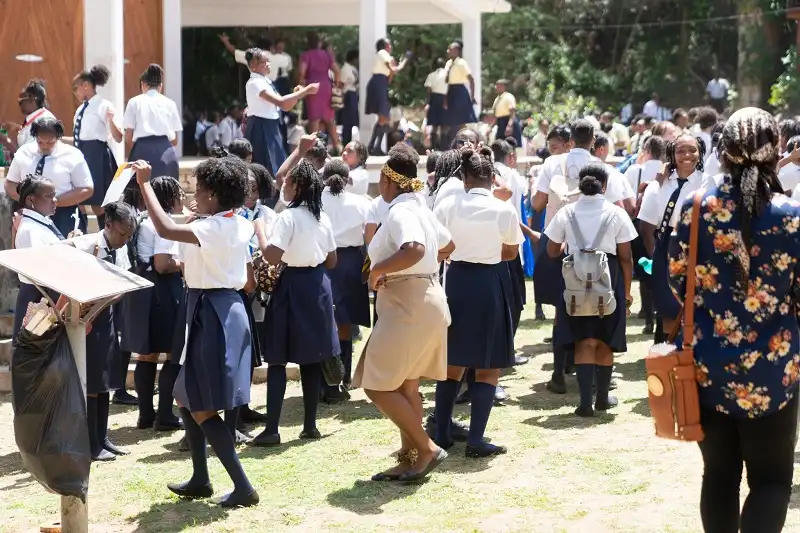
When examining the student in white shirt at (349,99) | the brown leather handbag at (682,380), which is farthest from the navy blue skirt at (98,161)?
the brown leather handbag at (682,380)

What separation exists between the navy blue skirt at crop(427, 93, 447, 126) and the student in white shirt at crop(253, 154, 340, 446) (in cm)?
1028

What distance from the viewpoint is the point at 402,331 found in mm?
6230

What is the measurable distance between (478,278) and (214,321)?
1793 millimetres

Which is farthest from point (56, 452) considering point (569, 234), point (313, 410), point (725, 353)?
point (569, 234)

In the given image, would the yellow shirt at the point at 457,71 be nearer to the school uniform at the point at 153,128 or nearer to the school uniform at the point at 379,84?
the school uniform at the point at 379,84

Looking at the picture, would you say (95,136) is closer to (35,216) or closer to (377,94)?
(35,216)

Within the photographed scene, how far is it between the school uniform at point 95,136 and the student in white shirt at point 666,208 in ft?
16.5

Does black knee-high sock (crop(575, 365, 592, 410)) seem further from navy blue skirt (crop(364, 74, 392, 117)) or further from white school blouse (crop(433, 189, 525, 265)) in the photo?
navy blue skirt (crop(364, 74, 392, 117))

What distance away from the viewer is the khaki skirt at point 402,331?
622 cm

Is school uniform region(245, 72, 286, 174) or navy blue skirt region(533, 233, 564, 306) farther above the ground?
school uniform region(245, 72, 286, 174)

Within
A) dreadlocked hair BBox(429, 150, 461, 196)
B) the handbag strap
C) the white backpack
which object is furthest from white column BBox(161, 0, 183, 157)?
the handbag strap

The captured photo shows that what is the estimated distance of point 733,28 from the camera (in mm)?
35375

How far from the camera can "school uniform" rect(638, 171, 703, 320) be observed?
7.63 meters

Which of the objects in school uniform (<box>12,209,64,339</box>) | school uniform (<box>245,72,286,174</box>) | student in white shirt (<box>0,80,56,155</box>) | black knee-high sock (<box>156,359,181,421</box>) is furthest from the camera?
school uniform (<box>245,72,286,174</box>)
